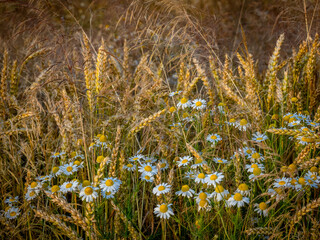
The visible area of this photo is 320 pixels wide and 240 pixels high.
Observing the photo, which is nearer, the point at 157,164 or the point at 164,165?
the point at 157,164

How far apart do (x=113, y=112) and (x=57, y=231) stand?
0.93 metres

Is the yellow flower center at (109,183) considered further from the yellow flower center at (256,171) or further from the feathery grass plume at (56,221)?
the yellow flower center at (256,171)

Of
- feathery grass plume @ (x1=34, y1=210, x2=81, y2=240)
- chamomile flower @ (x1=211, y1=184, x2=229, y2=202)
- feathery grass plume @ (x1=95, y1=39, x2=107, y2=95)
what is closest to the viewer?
feathery grass plume @ (x1=34, y1=210, x2=81, y2=240)

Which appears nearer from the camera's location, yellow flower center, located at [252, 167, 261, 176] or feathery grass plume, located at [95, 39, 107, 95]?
yellow flower center, located at [252, 167, 261, 176]

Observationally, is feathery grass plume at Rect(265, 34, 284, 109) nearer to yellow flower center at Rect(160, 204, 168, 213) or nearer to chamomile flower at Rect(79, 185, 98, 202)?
yellow flower center at Rect(160, 204, 168, 213)

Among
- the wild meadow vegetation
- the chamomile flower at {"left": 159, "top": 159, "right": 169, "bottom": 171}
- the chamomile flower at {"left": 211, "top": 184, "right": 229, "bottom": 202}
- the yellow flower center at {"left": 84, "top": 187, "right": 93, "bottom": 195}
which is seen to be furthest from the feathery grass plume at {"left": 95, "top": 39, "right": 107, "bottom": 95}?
the chamomile flower at {"left": 211, "top": 184, "right": 229, "bottom": 202}

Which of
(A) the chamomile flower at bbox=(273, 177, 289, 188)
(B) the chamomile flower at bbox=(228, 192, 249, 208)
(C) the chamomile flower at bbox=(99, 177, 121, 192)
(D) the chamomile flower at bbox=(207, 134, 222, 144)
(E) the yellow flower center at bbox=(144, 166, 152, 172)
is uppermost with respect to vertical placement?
(D) the chamomile flower at bbox=(207, 134, 222, 144)

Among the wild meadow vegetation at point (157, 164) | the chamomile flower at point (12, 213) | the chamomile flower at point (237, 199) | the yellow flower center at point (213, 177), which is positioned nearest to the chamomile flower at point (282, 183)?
the wild meadow vegetation at point (157, 164)

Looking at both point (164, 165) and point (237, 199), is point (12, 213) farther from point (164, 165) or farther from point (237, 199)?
point (237, 199)

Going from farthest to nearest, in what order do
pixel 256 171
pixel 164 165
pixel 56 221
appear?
1. pixel 164 165
2. pixel 256 171
3. pixel 56 221

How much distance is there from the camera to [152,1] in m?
2.10

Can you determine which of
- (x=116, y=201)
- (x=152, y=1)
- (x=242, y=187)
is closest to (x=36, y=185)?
(x=116, y=201)

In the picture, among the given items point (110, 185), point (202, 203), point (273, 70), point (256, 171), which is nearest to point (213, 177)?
point (202, 203)

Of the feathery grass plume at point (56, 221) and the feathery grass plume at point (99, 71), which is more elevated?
the feathery grass plume at point (99, 71)
